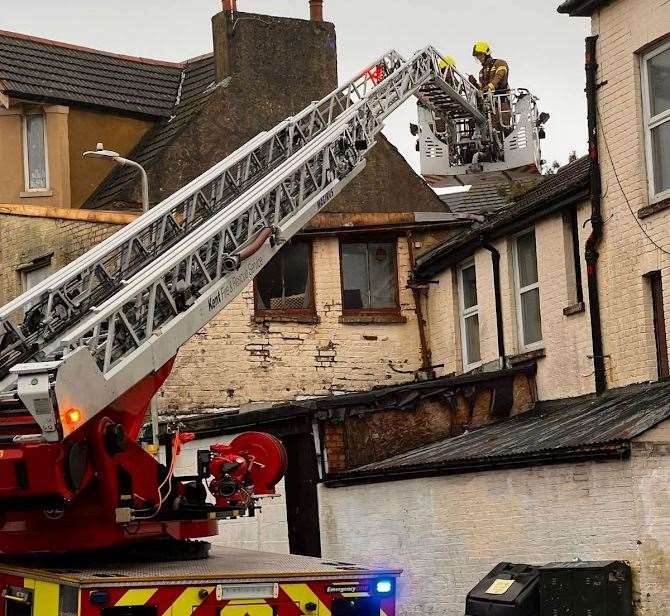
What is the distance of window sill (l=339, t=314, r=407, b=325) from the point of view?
91.0ft

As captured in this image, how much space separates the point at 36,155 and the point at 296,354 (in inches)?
294

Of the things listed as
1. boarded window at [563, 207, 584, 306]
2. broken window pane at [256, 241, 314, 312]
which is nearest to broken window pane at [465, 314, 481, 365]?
broken window pane at [256, 241, 314, 312]

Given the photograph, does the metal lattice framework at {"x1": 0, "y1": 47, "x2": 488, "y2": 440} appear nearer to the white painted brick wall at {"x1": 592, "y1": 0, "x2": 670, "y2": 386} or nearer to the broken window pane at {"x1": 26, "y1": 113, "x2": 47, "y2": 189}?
the white painted brick wall at {"x1": 592, "y1": 0, "x2": 670, "y2": 386}

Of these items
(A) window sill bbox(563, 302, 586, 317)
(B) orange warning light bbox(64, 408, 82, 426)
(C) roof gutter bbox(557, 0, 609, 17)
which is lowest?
(B) orange warning light bbox(64, 408, 82, 426)

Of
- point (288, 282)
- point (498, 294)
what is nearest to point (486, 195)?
point (288, 282)

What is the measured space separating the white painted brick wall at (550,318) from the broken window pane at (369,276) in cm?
328

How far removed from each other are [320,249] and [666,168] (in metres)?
9.28

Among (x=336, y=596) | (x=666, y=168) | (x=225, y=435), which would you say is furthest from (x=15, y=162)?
(x=336, y=596)

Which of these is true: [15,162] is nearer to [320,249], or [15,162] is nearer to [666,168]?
[320,249]

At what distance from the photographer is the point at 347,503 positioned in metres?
22.1

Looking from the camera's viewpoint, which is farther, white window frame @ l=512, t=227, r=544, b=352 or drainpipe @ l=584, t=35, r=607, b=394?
white window frame @ l=512, t=227, r=544, b=352

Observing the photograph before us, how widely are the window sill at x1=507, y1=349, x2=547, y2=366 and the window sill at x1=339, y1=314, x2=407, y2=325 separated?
438 cm

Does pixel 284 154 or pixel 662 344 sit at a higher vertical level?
pixel 284 154

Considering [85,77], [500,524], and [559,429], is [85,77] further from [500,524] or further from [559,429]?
[500,524]
